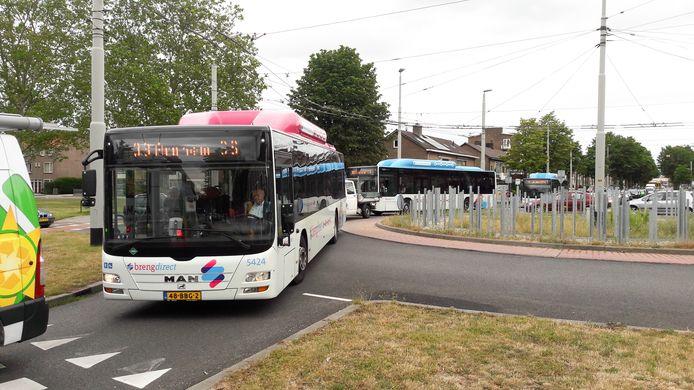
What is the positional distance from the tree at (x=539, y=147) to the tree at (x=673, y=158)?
283 ft

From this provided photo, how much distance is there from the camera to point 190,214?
678 centimetres

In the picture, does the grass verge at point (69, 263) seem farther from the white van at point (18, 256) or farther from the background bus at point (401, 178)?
the background bus at point (401, 178)

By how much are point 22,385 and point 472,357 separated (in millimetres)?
4045

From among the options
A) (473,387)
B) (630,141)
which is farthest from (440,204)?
(630,141)

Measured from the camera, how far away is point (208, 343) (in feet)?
19.3

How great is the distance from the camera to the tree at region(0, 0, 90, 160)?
3653 centimetres

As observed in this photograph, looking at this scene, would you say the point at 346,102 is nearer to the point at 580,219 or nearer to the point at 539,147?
the point at 580,219

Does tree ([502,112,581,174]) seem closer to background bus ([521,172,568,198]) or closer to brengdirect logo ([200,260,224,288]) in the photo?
background bus ([521,172,568,198])

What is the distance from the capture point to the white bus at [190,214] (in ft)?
22.0

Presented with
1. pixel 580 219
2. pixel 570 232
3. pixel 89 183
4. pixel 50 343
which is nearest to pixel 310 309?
pixel 50 343

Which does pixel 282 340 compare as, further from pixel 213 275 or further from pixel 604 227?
pixel 604 227

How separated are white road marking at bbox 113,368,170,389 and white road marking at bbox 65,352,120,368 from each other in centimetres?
59

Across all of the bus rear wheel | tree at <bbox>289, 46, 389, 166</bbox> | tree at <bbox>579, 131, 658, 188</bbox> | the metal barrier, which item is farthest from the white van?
tree at <bbox>579, 131, 658, 188</bbox>

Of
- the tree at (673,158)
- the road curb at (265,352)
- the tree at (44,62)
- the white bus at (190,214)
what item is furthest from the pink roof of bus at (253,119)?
the tree at (673,158)
